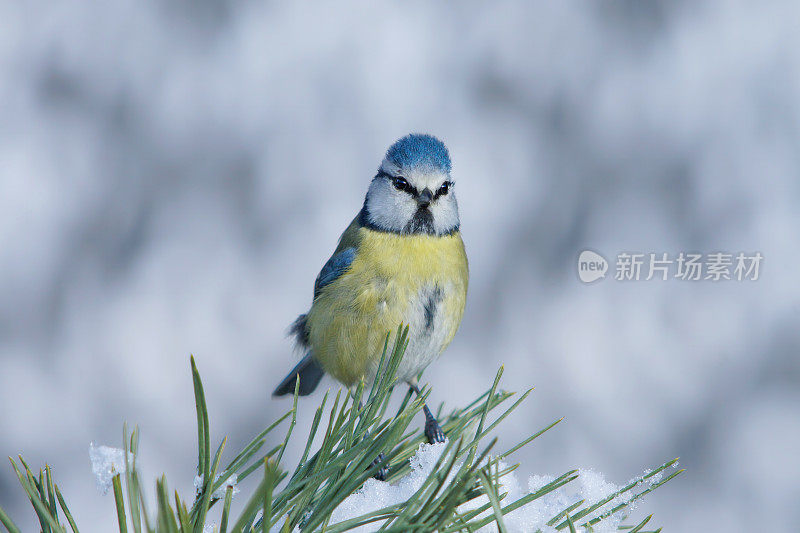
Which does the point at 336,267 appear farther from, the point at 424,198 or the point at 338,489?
the point at 338,489

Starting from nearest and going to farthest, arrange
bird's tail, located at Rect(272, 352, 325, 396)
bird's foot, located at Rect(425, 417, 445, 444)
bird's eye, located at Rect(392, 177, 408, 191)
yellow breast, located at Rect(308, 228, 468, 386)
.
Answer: bird's foot, located at Rect(425, 417, 445, 444), yellow breast, located at Rect(308, 228, 468, 386), bird's eye, located at Rect(392, 177, 408, 191), bird's tail, located at Rect(272, 352, 325, 396)

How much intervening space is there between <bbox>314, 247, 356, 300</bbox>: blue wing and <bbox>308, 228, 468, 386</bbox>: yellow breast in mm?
10

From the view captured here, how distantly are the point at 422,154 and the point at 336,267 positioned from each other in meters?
0.19

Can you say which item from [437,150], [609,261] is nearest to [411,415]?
[437,150]

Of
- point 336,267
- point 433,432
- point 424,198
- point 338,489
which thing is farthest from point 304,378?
point 338,489

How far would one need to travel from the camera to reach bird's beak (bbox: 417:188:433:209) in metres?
0.88

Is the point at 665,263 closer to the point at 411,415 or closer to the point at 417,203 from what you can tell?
the point at 417,203

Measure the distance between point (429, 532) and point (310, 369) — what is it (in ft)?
2.39

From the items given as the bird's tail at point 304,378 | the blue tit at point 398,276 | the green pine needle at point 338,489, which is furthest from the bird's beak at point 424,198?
the green pine needle at point 338,489

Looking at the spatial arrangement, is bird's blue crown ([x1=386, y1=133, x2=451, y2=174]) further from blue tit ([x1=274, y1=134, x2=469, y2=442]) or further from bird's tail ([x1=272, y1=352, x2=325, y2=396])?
bird's tail ([x1=272, y1=352, x2=325, y2=396])

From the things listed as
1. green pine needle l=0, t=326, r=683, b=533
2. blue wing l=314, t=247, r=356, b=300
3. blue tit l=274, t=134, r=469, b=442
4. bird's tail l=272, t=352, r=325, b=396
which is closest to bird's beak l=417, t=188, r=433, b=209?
blue tit l=274, t=134, r=469, b=442

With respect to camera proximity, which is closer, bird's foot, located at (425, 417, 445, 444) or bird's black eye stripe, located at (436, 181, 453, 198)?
bird's foot, located at (425, 417, 445, 444)

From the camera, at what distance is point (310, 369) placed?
104 centimetres

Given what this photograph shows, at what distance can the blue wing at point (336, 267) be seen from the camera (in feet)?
2.79
